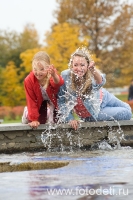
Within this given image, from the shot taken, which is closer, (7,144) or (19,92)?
(7,144)

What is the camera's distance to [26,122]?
10.5 m

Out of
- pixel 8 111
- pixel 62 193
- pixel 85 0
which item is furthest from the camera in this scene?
pixel 85 0

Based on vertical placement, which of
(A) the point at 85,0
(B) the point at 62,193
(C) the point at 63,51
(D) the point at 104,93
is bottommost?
(B) the point at 62,193

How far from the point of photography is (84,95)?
1005cm

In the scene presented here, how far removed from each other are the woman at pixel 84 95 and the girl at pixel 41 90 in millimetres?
151

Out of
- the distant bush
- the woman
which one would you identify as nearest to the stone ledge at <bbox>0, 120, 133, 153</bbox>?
the woman

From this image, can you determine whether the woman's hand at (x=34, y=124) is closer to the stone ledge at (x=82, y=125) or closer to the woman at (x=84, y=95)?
the stone ledge at (x=82, y=125)

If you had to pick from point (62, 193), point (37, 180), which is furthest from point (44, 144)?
point (62, 193)

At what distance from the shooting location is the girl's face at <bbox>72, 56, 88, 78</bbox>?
9828 mm

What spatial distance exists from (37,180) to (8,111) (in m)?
20.9

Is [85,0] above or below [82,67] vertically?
above

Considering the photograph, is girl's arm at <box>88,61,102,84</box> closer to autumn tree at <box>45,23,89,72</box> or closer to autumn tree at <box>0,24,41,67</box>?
autumn tree at <box>45,23,89,72</box>

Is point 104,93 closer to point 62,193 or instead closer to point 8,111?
point 62,193

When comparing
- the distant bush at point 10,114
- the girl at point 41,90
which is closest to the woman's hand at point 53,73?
the girl at point 41,90
